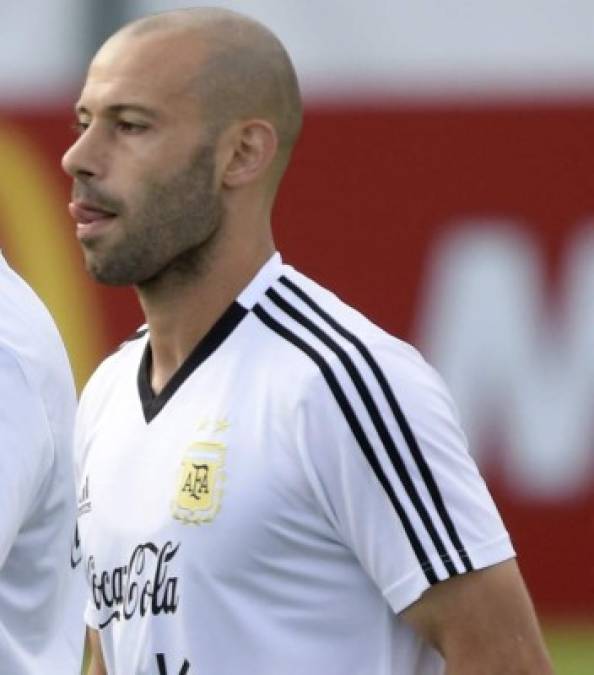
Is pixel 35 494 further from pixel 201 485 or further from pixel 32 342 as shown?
pixel 201 485

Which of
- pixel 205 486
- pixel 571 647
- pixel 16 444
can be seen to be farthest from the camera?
pixel 571 647

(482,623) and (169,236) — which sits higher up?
(169,236)

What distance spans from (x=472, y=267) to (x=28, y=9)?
326cm

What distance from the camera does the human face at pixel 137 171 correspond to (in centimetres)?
313

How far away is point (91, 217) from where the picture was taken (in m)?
3.14

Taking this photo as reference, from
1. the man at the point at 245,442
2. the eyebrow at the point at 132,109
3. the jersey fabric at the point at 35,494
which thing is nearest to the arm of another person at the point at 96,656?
the jersey fabric at the point at 35,494

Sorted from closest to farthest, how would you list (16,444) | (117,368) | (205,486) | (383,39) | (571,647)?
(205,486)
(16,444)
(117,368)
(571,647)
(383,39)

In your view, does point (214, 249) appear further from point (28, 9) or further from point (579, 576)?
point (28, 9)

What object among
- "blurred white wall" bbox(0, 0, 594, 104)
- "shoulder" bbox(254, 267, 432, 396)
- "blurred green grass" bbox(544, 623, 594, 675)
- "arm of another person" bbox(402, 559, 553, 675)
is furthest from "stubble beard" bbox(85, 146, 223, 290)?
"blurred white wall" bbox(0, 0, 594, 104)

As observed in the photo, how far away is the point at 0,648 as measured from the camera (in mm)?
3297

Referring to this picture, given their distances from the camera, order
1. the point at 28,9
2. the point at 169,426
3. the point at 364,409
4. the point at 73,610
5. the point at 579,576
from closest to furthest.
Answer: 1. the point at 364,409
2. the point at 169,426
3. the point at 73,610
4. the point at 579,576
5. the point at 28,9

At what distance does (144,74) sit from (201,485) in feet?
1.80

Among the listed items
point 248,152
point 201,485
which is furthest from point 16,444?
point 248,152

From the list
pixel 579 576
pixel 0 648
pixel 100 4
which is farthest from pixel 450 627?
pixel 100 4
